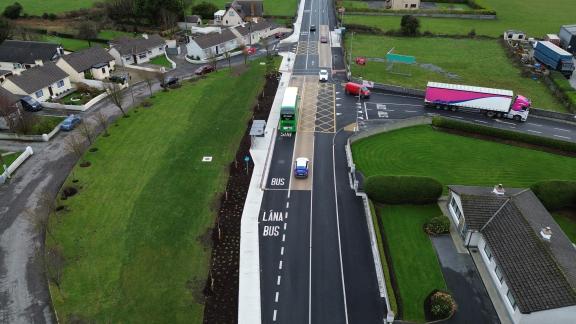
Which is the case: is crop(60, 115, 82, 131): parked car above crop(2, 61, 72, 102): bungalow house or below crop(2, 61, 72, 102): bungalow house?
below

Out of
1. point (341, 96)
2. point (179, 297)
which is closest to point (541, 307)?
point (179, 297)

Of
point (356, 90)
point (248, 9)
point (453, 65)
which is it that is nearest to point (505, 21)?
point (453, 65)

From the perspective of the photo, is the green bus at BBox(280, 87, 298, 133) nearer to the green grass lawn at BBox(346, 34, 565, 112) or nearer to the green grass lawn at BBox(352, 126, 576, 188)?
the green grass lawn at BBox(352, 126, 576, 188)

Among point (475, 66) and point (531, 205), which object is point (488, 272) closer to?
point (531, 205)

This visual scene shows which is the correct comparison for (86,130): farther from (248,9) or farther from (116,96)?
(248,9)

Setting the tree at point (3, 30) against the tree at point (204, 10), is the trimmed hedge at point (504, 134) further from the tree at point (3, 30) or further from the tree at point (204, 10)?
Answer: the tree at point (3, 30)

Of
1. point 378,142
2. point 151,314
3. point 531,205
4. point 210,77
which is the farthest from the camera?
point 210,77

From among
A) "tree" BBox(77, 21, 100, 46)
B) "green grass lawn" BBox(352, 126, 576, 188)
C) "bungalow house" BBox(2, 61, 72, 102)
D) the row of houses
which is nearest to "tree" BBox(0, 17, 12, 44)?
the row of houses
